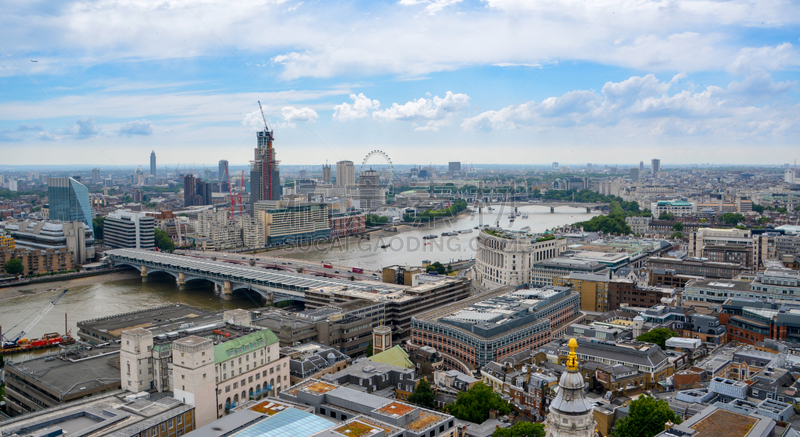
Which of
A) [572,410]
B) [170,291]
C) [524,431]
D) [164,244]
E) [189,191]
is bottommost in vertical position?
[170,291]

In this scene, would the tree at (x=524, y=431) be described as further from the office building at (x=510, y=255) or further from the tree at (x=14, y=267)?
the tree at (x=14, y=267)

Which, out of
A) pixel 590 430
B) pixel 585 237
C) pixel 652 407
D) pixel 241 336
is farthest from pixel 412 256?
pixel 590 430

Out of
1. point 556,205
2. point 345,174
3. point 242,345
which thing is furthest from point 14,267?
point 345,174

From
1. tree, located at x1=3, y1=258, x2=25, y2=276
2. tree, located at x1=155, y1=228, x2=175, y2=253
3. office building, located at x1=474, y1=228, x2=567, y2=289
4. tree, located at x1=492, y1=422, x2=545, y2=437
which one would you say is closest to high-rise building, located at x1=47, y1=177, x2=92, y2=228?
tree, located at x1=155, y1=228, x2=175, y2=253

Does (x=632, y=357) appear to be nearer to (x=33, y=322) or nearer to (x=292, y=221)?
(x=33, y=322)

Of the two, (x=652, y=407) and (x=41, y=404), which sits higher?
(x=652, y=407)

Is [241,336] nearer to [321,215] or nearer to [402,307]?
[402,307]

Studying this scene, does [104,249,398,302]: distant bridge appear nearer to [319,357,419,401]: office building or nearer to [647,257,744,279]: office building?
[319,357,419,401]: office building

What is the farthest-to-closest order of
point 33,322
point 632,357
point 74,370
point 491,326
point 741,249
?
1. point 741,249
2. point 33,322
3. point 491,326
4. point 632,357
5. point 74,370
